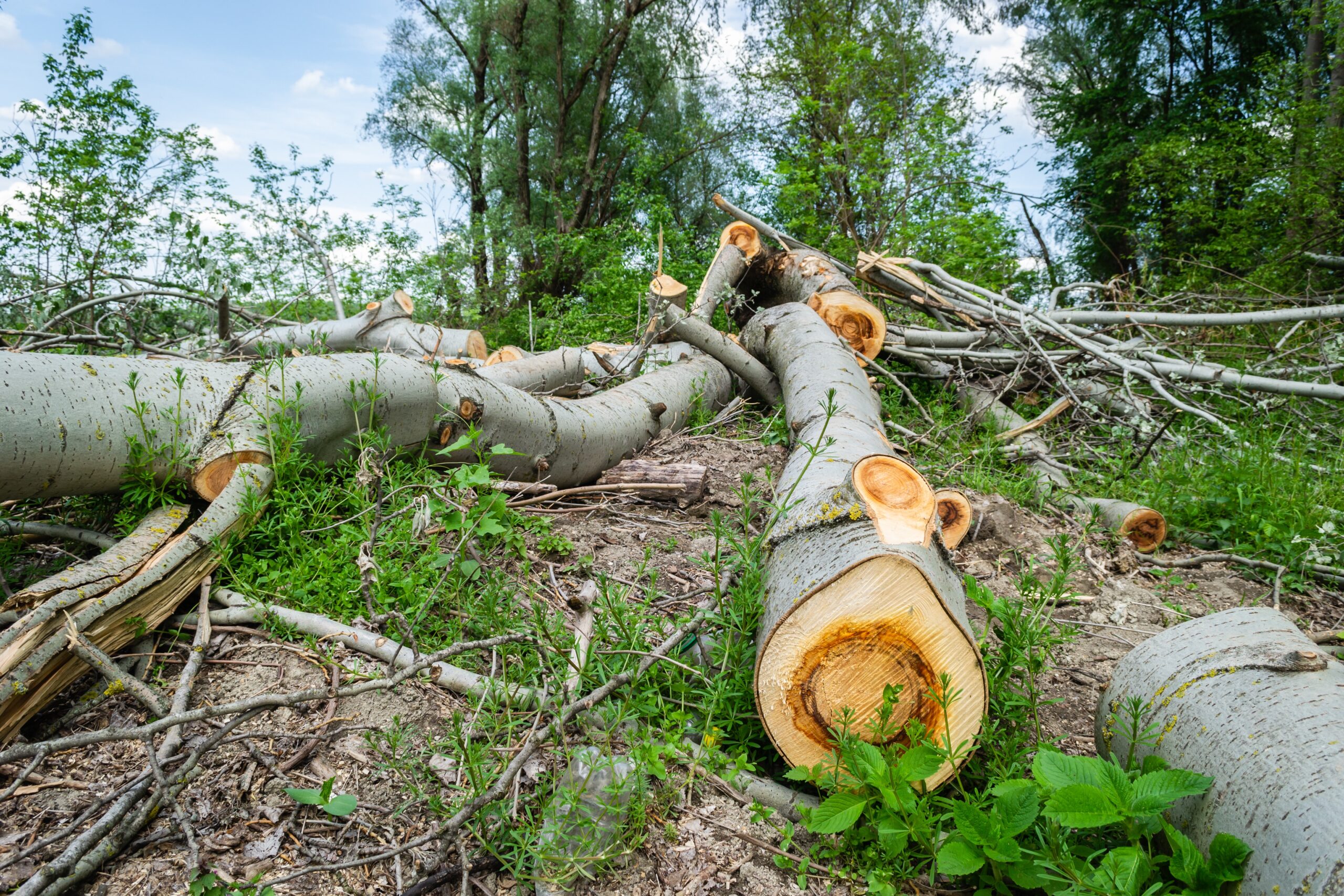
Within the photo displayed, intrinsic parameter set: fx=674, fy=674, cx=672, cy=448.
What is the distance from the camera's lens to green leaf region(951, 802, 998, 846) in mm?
1316

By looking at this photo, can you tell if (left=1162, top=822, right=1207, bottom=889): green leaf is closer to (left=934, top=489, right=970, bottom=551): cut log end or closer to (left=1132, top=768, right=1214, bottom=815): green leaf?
(left=1132, top=768, right=1214, bottom=815): green leaf

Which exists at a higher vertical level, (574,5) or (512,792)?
(574,5)

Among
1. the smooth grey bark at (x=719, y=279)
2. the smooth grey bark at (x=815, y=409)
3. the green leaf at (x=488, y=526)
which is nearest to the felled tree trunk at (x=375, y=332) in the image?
the smooth grey bark at (x=719, y=279)

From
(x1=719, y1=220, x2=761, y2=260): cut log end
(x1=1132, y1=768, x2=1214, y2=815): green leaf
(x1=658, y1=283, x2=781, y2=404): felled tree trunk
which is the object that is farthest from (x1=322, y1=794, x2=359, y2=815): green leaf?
(x1=719, y1=220, x2=761, y2=260): cut log end

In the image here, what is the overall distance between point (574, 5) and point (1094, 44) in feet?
42.1

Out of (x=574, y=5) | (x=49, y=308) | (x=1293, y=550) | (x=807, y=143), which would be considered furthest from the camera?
(x=574, y=5)

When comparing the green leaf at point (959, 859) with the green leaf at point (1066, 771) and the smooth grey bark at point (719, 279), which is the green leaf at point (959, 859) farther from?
the smooth grey bark at point (719, 279)

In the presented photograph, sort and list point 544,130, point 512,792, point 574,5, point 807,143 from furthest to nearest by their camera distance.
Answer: point 544,130
point 574,5
point 807,143
point 512,792

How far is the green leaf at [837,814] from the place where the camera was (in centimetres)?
140

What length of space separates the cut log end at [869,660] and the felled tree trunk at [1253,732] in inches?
16.8

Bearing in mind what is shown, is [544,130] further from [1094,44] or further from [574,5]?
[1094,44]

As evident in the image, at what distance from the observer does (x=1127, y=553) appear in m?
3.14

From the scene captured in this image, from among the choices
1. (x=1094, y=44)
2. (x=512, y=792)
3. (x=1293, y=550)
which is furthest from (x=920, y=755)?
(x=1094, y=44)

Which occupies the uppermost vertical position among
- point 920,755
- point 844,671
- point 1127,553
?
point 844,671
